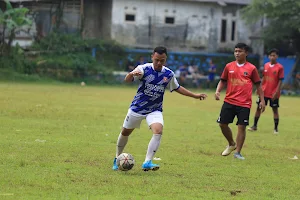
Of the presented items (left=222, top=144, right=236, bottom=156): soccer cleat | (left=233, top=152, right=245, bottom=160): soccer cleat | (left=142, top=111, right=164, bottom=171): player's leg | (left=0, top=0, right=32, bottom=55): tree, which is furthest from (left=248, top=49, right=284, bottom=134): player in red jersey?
(left=0, top=0, right=32, bottom=55): tree

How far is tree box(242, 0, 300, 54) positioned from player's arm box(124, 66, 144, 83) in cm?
3035

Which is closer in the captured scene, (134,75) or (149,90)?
(134,75)

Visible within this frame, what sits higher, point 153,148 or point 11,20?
point 11,20

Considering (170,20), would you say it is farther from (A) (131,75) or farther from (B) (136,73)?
(A) (131,75)

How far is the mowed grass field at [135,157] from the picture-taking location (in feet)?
25.6

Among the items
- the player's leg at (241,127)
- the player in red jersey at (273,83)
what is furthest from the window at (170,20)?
the player's leg at (241,127)

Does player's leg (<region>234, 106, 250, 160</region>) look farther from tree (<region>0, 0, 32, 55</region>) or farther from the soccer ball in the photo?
tree (<region>0, 0, 32, 55</region>)

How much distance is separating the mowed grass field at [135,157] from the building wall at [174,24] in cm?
2500

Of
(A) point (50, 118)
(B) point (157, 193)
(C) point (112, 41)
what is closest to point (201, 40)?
(C) point (112, 41)

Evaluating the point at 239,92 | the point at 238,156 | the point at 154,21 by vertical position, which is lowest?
the point at 238,156

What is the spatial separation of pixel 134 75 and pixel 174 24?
1423 inches

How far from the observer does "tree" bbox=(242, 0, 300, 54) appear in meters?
38.8

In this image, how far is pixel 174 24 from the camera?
44844mm

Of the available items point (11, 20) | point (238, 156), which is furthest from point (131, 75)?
point (11, 20)
